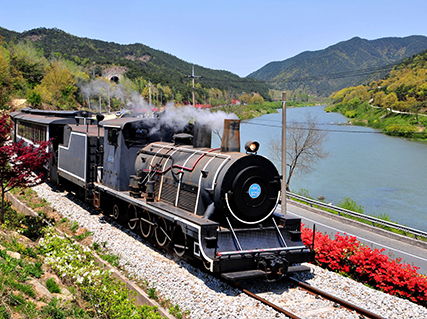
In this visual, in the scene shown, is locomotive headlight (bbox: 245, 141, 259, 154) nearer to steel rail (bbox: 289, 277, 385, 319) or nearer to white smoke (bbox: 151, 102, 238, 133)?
white smoke (bbox: 151, 102, 238, 133)

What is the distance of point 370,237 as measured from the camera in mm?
15586

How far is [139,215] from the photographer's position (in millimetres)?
10914

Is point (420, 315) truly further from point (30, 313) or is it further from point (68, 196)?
point (68, 196)

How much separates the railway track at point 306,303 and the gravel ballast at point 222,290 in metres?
0.02

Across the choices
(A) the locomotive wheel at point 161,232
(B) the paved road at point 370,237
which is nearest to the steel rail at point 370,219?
(B) the paved road at point 370,237

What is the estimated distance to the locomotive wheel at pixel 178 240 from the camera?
9.04 metres

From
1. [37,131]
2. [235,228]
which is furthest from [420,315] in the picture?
[37,131]

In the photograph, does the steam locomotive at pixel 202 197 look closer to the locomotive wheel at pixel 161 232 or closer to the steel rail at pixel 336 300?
the locomotive wheel at pixel 161 232

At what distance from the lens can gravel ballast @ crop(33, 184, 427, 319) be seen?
271 inches

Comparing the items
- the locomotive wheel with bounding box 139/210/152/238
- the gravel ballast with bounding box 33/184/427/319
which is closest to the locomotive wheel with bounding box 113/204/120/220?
the locomotive wheel with bounding box 139/210/152/238

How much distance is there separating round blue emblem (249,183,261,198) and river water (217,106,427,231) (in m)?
15.3

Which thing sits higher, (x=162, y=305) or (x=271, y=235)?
(x=271, y=235)

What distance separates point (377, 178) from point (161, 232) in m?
29.2

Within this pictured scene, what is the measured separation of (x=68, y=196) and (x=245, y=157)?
11315 millimetres
